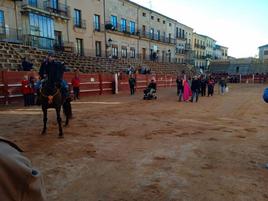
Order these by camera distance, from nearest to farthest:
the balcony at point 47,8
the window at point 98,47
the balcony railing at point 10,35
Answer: the balcony railing at point 10,35 → the balcony at point 47,8 → the window at point 98,47

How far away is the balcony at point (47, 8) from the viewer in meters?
20.1

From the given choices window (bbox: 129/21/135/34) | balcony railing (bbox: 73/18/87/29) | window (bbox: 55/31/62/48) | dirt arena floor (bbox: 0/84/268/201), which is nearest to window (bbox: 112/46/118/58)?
window (bbox: 129/21/135/34)

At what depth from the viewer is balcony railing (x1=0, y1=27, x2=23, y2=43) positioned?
18.2m

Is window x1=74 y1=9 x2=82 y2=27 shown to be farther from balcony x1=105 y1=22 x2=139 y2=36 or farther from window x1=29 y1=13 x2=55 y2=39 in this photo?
window x1=29 y1=13 x2=55 y2=39

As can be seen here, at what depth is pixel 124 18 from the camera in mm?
33875

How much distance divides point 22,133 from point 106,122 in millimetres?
2696

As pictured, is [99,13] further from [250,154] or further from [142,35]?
[250,154]

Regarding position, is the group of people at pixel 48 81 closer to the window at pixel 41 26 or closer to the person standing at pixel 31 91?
the person standing at pixel 31 91

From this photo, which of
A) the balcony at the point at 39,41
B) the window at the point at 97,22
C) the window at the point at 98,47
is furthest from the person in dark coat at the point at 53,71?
the window at the point at 97,22

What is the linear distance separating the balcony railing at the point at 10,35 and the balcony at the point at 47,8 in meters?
2.07

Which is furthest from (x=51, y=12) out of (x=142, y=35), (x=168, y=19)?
(x=168, y=19)

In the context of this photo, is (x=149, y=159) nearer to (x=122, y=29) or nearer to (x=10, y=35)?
(x=10, y=35)

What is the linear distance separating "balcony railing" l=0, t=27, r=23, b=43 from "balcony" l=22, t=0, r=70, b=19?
207cm

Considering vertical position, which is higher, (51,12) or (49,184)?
(51,12)
